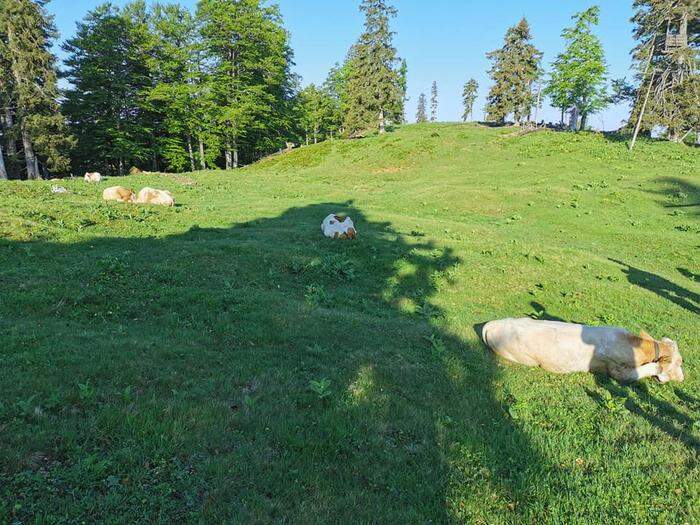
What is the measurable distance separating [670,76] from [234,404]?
185 ft

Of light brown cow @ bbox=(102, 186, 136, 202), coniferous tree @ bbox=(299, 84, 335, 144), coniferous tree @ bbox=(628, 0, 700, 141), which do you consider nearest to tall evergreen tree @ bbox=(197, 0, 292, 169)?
coniferous tree @ bbox=(299, 84, 335, 144)

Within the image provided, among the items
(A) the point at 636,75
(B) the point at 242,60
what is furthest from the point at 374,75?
(A) the point at 636,75

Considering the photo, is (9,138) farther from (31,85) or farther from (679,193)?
(679,193)

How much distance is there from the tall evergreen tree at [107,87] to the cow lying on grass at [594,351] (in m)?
54.0

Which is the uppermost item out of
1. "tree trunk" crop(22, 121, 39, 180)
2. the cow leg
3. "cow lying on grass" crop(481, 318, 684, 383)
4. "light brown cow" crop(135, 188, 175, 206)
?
"tree trunk" crop(22, 121, 39, 180)

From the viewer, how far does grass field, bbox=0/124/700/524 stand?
17.0 feet

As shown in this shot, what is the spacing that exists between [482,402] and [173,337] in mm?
6650

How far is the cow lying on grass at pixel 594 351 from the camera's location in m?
9.13

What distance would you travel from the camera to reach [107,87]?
168ft

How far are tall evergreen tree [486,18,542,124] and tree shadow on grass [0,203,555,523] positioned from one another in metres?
66.4

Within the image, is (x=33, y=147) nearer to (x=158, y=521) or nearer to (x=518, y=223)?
(x=518, y=223)

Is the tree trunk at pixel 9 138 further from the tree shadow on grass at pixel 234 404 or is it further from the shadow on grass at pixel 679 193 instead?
the shadow on grass at pixel 679 193

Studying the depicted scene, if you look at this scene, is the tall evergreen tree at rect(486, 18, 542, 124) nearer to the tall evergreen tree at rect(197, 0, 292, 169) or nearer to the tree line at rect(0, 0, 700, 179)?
the tree line at rect(0, 0, 700, 179)

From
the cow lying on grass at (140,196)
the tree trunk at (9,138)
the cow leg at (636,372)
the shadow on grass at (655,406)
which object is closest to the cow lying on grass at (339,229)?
the cow lying on grass at (140,196)
